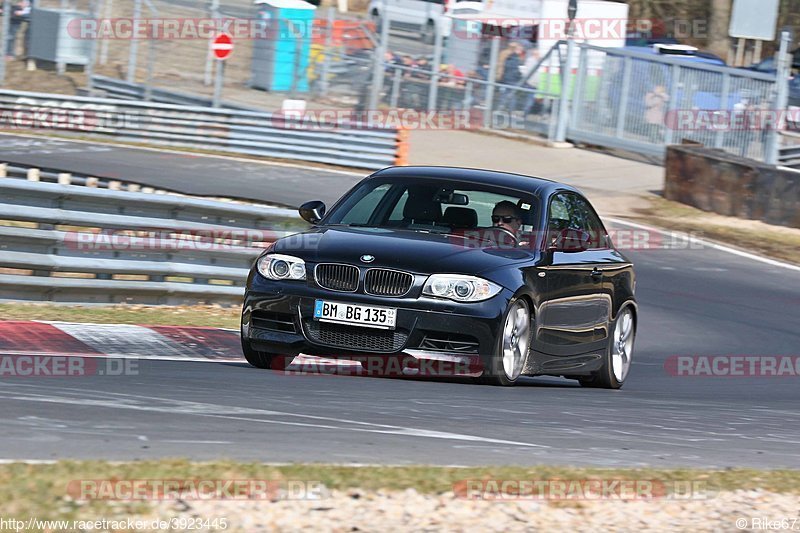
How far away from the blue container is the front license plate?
22.4 m

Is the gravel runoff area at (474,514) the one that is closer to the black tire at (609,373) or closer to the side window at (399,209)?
the side window at (399,209)

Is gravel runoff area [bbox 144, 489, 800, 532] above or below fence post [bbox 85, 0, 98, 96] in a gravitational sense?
below

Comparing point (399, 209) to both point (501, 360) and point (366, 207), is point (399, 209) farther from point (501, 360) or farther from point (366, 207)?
point (501, 360)

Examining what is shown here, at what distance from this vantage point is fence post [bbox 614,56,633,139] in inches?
1144

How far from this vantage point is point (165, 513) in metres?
4.39

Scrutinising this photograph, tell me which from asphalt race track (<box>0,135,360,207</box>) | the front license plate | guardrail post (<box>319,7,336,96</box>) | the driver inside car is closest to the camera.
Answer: the front license plate

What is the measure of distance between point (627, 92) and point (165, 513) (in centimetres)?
2594

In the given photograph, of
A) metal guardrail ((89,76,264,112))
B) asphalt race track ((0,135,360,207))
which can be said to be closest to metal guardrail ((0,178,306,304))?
asphalt race track ((0,135,360,207))

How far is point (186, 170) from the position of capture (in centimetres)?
2319

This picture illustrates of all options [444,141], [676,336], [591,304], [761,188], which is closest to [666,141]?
[444,141]

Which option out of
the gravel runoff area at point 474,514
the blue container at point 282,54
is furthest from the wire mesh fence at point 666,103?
the gravel runoff area at point 474,514

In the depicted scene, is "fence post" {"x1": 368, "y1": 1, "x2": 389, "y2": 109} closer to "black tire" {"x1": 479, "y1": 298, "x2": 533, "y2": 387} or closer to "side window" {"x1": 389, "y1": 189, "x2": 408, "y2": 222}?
"side window" {"x1": 389, "y1": 189, "x2": 408, "y2": 222}

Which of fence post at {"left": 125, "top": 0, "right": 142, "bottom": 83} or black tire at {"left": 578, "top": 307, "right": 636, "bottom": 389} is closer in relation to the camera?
black tire at {"left": 578, "top": 307, "right": 636, "bottom": 389}

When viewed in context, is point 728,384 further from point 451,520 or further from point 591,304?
point 451,520
